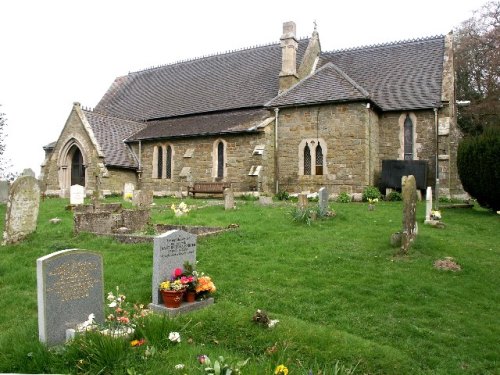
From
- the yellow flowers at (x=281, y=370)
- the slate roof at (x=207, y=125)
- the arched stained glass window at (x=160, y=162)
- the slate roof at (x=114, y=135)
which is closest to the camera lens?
the yellow flowers at (x=281, y=370)

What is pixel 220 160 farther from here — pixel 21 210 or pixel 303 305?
pixel 303 305

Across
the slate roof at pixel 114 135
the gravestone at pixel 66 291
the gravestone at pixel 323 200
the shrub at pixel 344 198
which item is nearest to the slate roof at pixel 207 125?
the slate roof at pixel 114 135

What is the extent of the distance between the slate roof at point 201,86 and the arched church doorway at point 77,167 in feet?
16.2

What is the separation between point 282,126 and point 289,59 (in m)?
4.64

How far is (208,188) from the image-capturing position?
78.1 feet

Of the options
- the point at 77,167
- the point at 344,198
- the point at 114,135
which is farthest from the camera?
the point at 77,167

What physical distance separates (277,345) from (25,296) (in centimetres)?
462

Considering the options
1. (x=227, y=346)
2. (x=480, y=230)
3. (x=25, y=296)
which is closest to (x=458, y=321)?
(x=227, y=346)

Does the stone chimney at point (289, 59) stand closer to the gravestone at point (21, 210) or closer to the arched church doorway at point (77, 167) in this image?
the arched church doorway at point (77, 167)

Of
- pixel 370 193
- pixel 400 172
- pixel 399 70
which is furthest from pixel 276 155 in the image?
pixel 399 70

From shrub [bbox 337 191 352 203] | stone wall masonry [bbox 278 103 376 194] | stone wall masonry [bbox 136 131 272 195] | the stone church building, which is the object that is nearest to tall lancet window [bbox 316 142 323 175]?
the stone church building

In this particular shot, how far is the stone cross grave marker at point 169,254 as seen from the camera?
7534 millimetres

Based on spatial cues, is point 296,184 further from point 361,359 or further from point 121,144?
point 361,359

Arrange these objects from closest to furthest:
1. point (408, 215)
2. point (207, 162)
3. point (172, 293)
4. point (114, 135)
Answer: point (172, 293) → point (408, 215) → point (207, 162) → point (114, 135)
